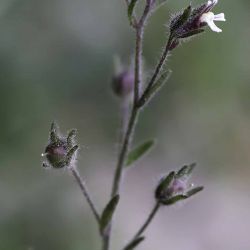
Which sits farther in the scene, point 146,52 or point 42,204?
point 146,52

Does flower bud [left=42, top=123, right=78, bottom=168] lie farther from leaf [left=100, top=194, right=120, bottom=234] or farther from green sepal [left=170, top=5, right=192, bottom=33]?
green sepal [left=170, top=5, right=192, bottom=33]

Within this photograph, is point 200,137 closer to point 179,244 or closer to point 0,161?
point 179,244

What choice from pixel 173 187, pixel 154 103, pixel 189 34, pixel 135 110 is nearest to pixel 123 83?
pixel 135 110

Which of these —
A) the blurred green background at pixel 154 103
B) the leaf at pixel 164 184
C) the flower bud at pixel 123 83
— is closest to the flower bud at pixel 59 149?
the leaf at pixel 164 184

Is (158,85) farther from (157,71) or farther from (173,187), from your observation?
(173,187)

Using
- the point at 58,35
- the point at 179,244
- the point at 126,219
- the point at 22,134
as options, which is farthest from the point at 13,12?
the point at 179,244

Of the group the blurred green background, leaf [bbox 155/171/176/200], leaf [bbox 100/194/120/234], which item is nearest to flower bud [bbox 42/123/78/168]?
leaf [bbox 100/194/120/234]
